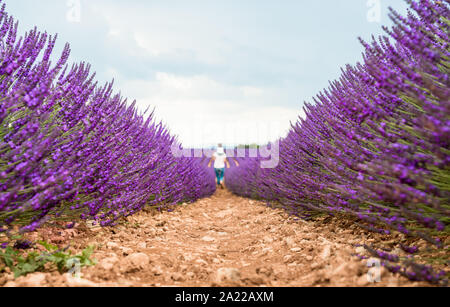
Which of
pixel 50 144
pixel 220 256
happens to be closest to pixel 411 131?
pixel 220 256

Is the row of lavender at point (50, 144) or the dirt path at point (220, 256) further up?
the row of lavender at point (50, 144)

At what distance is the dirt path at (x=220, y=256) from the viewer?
166cm

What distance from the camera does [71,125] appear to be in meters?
2.36

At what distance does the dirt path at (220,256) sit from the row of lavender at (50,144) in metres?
0.32

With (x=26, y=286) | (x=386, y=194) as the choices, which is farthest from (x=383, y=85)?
(x=26, y=286)

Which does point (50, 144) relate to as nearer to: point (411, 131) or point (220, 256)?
point (220, 256)

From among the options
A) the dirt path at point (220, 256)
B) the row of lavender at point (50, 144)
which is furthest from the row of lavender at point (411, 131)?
the row of lavender at point (50, 144)

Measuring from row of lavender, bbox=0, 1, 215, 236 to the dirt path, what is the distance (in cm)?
32

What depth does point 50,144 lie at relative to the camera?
1.71m

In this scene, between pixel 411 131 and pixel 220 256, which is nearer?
pixel 411 131

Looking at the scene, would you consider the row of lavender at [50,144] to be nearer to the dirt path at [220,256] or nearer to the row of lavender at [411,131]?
the dirt path at [220,256]

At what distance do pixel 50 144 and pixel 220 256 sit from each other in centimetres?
152

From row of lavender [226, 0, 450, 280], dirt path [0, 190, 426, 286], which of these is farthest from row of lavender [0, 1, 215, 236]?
row of lavender [226, 0, 450, 280]

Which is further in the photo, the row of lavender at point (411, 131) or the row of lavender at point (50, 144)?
the row of lavender at point (50, 144)
